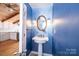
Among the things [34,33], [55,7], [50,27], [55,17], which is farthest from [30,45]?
[55,7]

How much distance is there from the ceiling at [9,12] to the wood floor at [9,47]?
1.06 feet

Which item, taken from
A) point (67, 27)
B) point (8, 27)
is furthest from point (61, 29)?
point (8, 27)

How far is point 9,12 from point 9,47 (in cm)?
54

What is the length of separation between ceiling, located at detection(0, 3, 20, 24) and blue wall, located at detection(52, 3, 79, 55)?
575 mm

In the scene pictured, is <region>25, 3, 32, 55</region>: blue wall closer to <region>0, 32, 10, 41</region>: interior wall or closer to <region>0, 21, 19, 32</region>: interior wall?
<region>0, 21, 19, 32</region>: interior wall

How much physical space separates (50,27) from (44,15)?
208mm

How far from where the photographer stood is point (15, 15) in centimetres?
188

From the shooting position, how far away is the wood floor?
1.89 meters

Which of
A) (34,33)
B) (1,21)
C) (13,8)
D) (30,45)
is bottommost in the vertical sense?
(30,45)

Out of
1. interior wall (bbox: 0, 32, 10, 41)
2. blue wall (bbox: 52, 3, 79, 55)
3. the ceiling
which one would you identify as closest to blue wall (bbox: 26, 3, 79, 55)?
blue wall (bbox: 52, 3, 79, 55)

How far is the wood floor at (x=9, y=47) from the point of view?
1889 mm

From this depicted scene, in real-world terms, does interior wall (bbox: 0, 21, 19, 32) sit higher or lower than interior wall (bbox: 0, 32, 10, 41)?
higher

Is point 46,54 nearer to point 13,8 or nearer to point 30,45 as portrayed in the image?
point 30,45

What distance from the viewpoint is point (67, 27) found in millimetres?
1886
